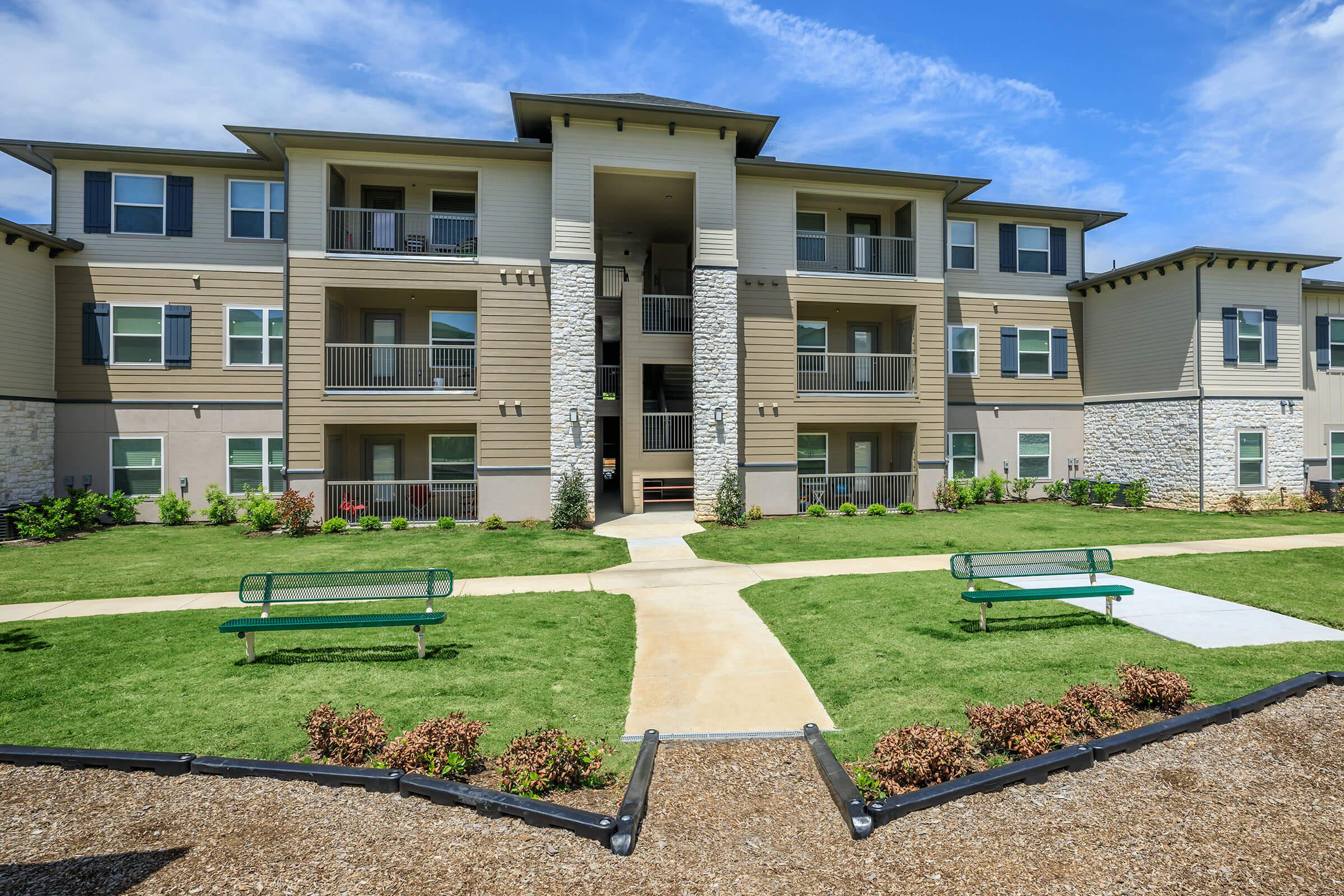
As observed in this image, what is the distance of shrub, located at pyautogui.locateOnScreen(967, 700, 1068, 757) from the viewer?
4777mm

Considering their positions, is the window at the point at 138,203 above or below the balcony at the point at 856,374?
above

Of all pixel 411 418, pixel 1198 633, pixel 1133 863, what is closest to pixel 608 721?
pixel 1133 863

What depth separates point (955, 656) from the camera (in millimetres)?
6914

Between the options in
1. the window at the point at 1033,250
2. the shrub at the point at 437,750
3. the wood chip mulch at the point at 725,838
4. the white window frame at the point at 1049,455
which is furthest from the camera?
the white window frame at the point at 1049,455

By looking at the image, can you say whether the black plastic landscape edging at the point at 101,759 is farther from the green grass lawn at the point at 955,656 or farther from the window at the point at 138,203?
the window at the point at 138,203

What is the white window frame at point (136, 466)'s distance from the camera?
679 inches

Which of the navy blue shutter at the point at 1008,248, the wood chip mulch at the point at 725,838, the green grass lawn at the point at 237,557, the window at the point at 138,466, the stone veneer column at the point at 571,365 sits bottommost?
the wood chip mulch at the point at 725,838

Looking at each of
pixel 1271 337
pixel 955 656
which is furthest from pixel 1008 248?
pixel 955 656

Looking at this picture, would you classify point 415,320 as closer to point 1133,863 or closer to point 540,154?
point 540,154

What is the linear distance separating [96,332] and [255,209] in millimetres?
5352

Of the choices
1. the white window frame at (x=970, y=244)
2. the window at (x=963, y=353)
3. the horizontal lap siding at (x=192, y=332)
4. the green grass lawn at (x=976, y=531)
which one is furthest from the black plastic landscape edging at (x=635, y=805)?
the white window frame at (x=970, y=244)

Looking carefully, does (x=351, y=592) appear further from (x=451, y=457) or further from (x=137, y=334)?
(x=137, y=334)

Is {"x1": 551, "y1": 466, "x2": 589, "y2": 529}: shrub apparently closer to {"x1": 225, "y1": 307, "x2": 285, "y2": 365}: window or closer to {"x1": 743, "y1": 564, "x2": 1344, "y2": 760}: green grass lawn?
{"x1": 743, "y1": 564, "x2": 1344, "y2": 760}: green grass lawn

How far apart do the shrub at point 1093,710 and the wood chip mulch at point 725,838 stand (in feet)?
1.14
